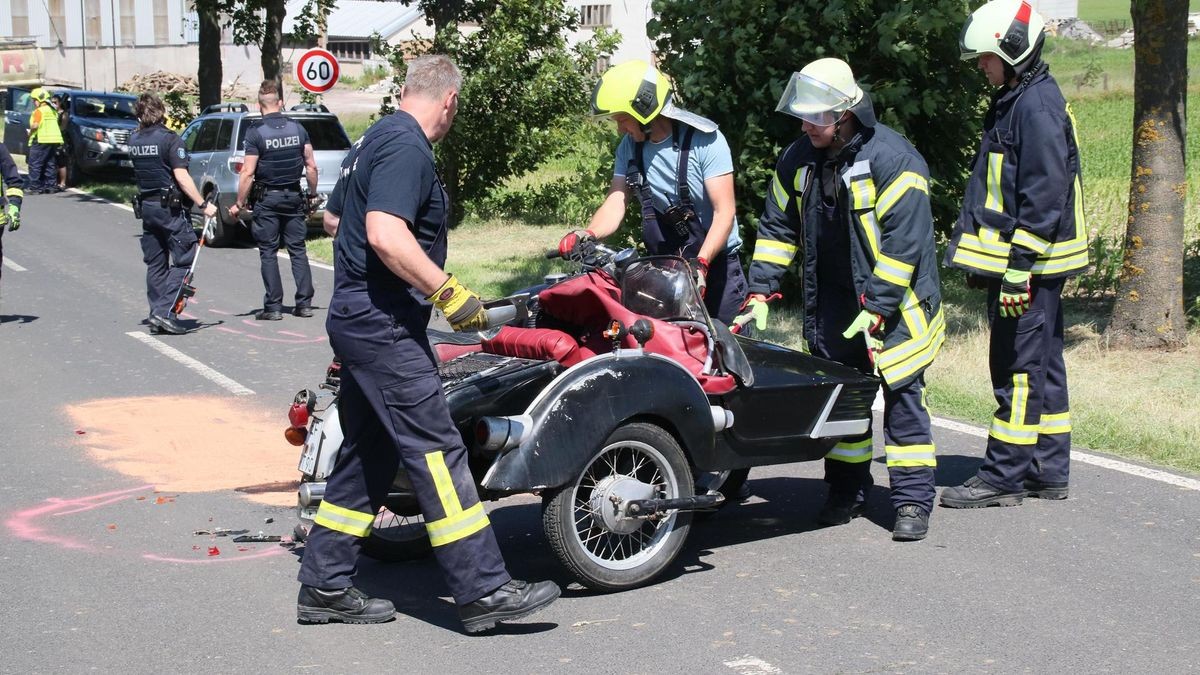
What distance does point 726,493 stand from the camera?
6645 mm

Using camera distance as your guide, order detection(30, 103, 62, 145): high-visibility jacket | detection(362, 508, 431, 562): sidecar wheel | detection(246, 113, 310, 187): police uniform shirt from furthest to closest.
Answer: detection(30, 103, 62, 145): high-visibility jacket, detection(246, 113, 310, 187): police uniform shirt, detection(362, 508, 431, 562): sidecar wheel

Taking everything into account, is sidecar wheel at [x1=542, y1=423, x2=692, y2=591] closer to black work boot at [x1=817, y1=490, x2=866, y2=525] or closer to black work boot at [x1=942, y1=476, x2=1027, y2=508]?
black work boot at [x1=817, y1=490, x2=866, y2=525]

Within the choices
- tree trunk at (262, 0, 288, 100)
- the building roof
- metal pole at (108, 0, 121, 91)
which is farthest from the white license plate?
the building roof

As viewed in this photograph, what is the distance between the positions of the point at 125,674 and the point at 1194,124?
27032 millimetres

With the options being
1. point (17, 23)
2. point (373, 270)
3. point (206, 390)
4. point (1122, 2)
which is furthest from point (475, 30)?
point (1122, 2)

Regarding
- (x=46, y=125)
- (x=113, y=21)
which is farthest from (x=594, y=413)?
(x=113, y=21)

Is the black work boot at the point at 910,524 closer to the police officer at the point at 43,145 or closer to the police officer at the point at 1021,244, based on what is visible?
the police officer at the point at 1021,244

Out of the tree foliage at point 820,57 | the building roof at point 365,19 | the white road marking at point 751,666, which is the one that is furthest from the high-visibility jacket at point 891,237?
the building roof at point 365,19

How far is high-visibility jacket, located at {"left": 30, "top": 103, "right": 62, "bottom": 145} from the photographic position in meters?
26.9

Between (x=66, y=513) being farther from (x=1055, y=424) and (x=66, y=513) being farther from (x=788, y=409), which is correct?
(x=1055, y=424)

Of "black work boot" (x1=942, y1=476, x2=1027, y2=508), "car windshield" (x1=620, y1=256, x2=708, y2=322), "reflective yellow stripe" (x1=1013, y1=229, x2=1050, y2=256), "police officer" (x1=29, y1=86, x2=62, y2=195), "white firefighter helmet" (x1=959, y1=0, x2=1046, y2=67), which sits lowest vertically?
"police officer" (x1=29, y1=86, x2=62, y2=195)

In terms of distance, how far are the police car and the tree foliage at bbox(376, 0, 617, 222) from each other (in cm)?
102

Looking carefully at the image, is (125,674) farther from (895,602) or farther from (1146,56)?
(1146,56)

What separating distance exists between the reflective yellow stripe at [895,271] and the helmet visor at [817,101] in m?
0.64
